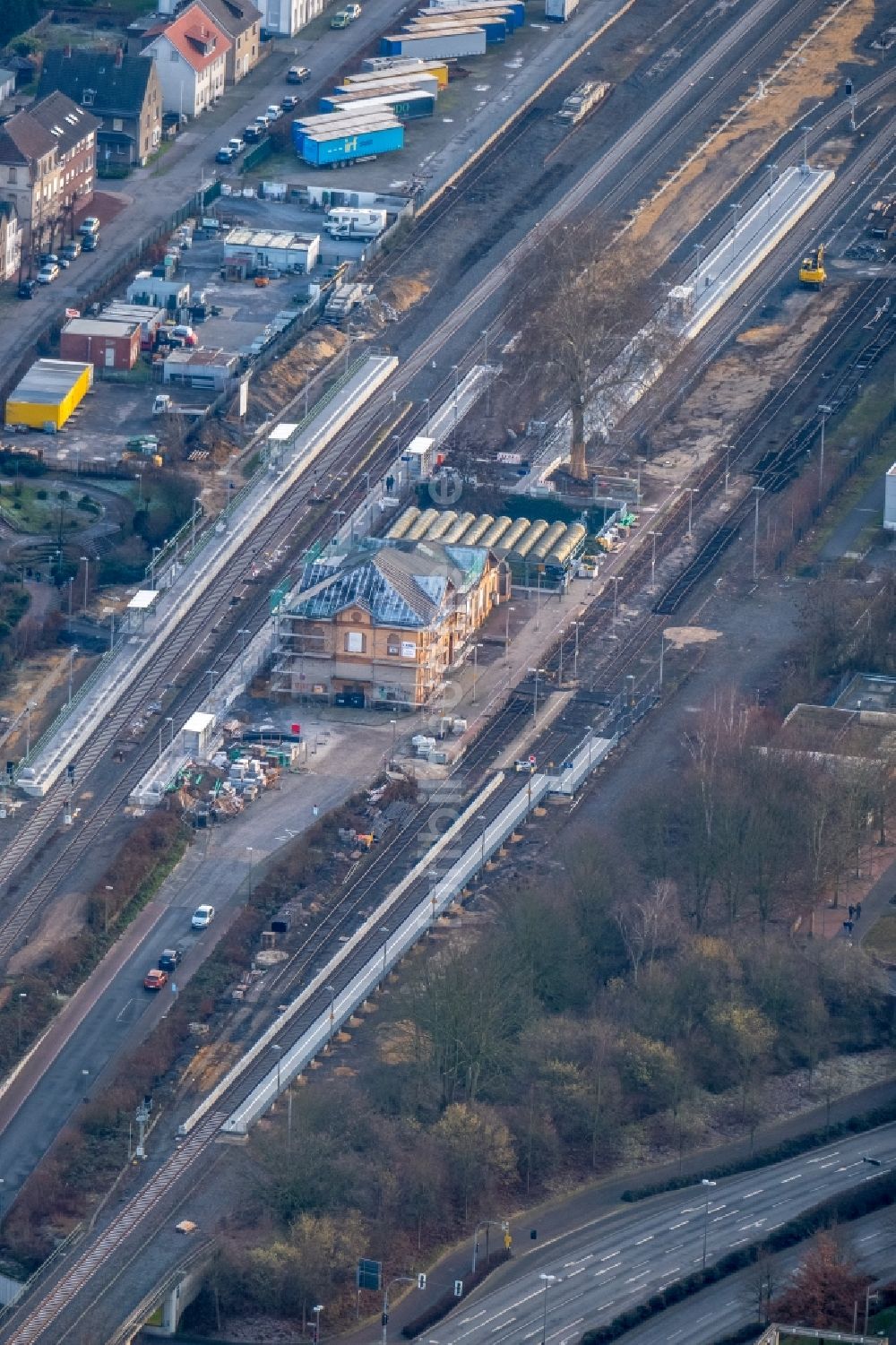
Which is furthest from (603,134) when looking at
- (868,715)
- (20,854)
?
(20,854)

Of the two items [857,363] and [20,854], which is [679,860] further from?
[857,363]

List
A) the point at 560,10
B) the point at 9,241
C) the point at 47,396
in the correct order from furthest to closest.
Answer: the point at 560,10
the point at 9,241
the point at 47,396

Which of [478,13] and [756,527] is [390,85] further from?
[756,527]

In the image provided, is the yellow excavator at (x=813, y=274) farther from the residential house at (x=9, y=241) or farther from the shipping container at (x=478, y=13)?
the residential house at (x=9, y=241)

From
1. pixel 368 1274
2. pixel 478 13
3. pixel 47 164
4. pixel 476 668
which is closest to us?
pixel 368 1274

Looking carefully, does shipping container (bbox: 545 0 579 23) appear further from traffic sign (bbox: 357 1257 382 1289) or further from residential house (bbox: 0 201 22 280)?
traffic sign (bbox: 357 1257 382 1289)

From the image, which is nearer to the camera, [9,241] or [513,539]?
[513,539]

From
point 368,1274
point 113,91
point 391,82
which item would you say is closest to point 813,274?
point 391,82

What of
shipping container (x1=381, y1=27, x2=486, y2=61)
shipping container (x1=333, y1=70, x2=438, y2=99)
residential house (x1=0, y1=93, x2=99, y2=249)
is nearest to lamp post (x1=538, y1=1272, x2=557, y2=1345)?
residential house (x1=0, y1=93, x2=99, y2=249)
